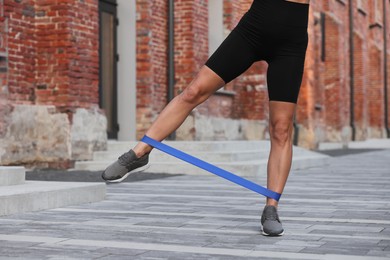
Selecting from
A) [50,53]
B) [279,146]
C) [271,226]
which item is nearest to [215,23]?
[50,53]

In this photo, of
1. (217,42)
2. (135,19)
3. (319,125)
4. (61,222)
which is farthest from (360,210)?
(319,125)

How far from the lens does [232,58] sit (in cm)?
452

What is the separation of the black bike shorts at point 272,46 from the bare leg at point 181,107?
0.07 meters

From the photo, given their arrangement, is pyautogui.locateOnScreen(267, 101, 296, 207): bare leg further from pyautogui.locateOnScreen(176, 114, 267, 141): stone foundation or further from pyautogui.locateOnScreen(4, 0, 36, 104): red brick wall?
pyautogui.locateOnScreen(176, 114, 267, 141): stone foundation

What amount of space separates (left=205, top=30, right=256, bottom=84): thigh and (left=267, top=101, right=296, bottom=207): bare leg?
32 centimetres

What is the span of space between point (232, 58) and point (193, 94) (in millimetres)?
338

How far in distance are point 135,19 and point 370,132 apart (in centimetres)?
2223

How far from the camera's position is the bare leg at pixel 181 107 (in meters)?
4.27

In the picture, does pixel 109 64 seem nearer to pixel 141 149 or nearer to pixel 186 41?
pixel 186 41

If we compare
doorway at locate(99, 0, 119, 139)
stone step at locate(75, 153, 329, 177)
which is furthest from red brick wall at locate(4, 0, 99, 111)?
doorway at locate(99, 0, 119, 139)

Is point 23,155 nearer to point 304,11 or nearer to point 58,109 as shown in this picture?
point 58,109

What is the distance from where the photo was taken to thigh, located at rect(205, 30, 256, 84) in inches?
177

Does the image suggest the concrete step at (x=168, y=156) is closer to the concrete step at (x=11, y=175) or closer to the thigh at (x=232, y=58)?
the concrete step at (x=11, y=175)

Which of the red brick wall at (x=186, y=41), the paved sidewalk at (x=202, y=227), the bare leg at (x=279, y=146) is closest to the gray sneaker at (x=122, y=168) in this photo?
the paved sidewalk at (x=202, y=227)
